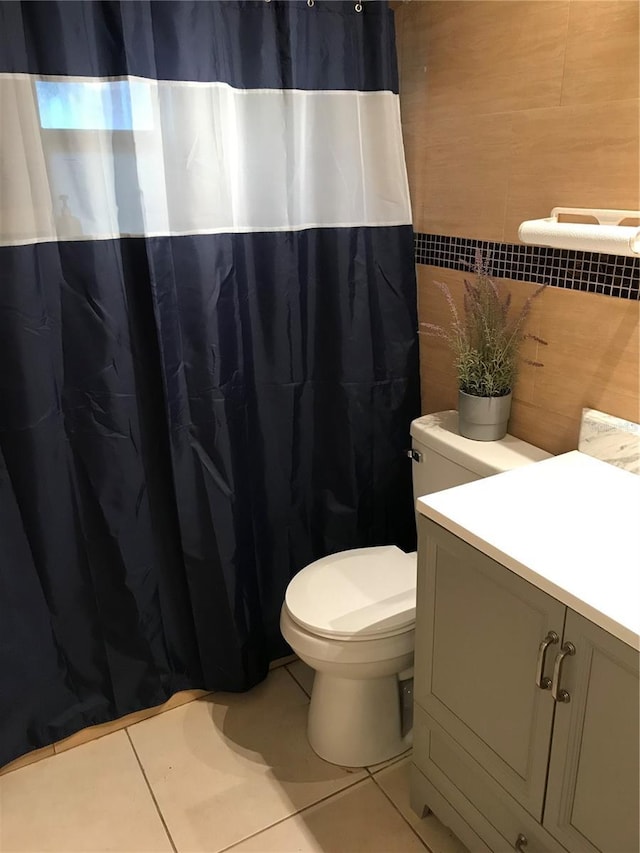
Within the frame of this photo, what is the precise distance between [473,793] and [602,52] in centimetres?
153

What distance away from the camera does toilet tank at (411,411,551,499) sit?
1.65m

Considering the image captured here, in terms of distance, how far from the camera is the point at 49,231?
1526 mm

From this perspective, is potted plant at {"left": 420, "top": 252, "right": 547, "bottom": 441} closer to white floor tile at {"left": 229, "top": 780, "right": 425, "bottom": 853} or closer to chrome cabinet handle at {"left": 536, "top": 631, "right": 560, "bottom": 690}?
chrome cabinet handle at {"left": 536, "top": 631, "right": 560, "bottom": 690}

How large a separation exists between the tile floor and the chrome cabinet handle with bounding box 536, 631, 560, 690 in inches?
26.5

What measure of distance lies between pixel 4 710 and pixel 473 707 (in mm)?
1211

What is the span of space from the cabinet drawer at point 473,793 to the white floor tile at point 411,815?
9cm

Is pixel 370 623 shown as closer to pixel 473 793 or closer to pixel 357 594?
pixel 357 594

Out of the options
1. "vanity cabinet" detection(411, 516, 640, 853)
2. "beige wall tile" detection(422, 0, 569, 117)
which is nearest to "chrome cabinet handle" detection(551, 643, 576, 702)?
"vanity cabinet" detection(411, 516, 640, 853)

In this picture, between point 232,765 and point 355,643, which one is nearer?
point 355,643

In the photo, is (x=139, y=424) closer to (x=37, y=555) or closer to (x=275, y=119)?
(x=37, y=555)

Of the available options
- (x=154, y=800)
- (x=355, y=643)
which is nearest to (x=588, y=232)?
(x=355, y=643)

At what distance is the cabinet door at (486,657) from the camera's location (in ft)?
3.87

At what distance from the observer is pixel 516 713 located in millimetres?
1241

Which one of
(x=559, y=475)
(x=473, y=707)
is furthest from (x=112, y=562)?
(x=559, y=475)
